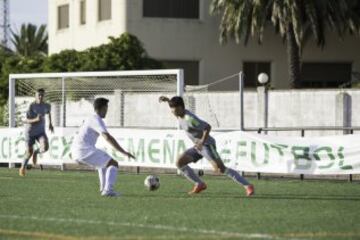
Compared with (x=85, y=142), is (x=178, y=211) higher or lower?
lower

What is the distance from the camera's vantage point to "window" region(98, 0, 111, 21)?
5272cm

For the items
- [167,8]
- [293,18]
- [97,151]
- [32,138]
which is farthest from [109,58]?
[97,151]

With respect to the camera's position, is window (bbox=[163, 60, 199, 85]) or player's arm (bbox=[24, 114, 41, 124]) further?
window (bbox=[163, 60, 199, 85])

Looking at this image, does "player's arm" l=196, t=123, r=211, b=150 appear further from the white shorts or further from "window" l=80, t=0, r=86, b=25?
"window" l=80, t=0, r=86, b=25

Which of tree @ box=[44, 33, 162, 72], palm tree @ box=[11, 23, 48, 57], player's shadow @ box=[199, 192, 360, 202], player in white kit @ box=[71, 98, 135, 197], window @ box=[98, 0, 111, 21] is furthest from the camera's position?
palm tree @ box=[11, 23, 48, 57]

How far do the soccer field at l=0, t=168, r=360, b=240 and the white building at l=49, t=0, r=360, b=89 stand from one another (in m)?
29.8

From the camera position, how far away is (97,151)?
1747 centimetres

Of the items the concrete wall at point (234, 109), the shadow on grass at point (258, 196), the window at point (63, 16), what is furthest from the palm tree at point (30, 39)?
the shadow on grass at point (258, 196)

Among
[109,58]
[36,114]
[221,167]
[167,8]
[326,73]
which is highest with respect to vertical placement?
[167,8]

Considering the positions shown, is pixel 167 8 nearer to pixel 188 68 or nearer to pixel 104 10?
pixel 188 68

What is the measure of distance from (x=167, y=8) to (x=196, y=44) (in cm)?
240

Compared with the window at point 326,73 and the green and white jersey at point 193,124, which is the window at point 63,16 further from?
the green and white jersey at point 193,124

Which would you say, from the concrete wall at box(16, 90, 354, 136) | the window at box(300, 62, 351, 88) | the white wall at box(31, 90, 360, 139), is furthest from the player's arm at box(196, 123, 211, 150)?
the window at box(300, 62, 351, 88)

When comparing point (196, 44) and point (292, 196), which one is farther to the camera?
point (196, 44)
